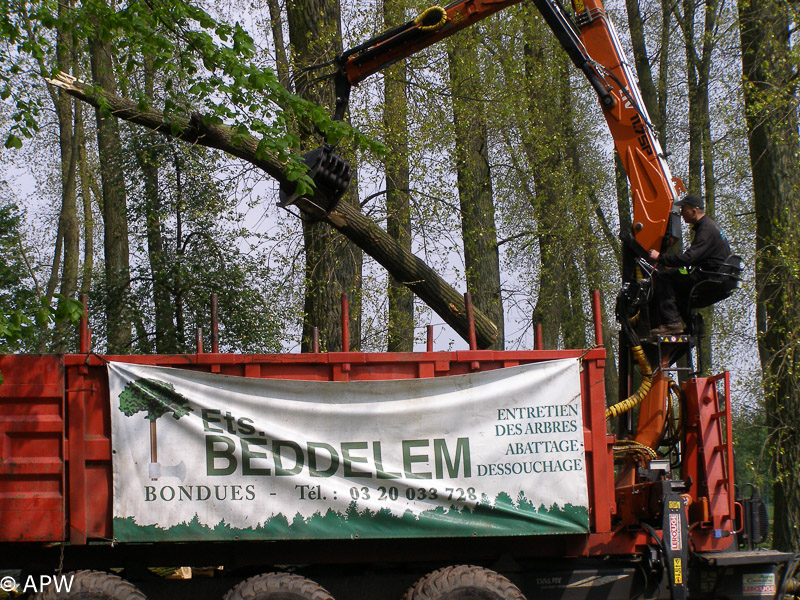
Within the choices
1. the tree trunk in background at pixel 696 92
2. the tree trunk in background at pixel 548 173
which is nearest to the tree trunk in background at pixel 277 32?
the tree trunk in background at pixel 548 173

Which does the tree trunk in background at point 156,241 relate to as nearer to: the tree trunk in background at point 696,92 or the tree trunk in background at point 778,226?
the tree trunk in background at point 778,226

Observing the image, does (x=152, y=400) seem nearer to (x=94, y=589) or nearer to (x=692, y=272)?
(x=94, y=589)

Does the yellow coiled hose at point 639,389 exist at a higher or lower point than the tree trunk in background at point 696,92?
lower

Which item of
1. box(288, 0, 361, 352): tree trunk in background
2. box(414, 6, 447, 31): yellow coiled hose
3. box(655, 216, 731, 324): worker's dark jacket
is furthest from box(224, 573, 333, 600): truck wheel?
box(288, 0, 361, 352): tree trunk in background

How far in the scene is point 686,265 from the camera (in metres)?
7.50

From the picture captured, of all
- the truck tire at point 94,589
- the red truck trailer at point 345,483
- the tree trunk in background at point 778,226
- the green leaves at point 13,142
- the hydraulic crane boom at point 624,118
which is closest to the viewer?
the truck tire at point 94,589

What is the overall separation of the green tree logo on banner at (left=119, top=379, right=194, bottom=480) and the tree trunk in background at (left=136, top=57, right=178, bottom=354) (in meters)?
7.41

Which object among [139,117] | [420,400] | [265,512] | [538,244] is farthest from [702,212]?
[538,244]

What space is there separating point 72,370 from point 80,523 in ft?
3.68

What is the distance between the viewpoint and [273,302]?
14531 mm

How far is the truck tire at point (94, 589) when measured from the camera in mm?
6344

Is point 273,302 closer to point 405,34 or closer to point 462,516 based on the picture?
point 405,34

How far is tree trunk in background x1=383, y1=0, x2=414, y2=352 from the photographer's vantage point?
15.1 metres

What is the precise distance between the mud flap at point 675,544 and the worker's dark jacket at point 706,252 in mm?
1981
